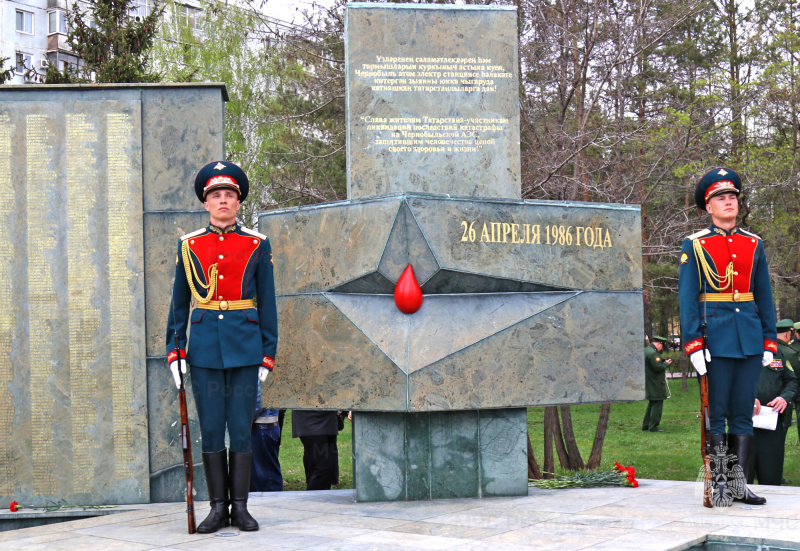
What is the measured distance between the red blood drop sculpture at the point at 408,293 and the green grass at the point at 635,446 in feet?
13.9

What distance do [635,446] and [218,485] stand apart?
10.2m

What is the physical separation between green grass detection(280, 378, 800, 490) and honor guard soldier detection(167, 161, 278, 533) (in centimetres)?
448

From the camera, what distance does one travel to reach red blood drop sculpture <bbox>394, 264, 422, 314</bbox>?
224 inches

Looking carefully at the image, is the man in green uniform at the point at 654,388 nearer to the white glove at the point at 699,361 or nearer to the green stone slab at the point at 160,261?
the white glove at the point at 699,361

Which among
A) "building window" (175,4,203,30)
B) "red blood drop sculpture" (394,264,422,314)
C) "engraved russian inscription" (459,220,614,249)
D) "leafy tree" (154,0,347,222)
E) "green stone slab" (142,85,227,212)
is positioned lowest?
"red blood drop sculpture" (394,264,422,314)

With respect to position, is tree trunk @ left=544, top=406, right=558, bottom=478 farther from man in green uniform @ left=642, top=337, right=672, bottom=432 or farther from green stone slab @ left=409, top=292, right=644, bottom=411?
man in green uniform @ left=642, top=337, right=672, bottom=432

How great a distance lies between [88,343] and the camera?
622 cm

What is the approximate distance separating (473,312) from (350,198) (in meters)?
1.14

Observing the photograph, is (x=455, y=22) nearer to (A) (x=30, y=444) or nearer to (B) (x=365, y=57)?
(B) (x=365, y=57)

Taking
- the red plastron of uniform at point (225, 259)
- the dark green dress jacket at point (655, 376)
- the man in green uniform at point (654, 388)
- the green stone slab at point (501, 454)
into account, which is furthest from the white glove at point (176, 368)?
the dark green dress jacket at point (655, 376)

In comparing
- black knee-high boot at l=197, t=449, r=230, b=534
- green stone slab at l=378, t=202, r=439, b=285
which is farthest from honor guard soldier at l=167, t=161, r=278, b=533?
green stone slab at l=378, t=202, r=439, b=285

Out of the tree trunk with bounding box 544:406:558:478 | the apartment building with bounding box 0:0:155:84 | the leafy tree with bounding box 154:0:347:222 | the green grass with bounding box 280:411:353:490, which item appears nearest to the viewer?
the tree trunk with bounding box 544:406:558:478

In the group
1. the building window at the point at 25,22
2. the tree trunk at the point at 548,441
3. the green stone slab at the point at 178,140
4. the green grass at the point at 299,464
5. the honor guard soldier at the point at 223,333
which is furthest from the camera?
the building window at the point at 25,22

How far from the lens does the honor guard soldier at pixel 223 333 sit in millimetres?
5027
